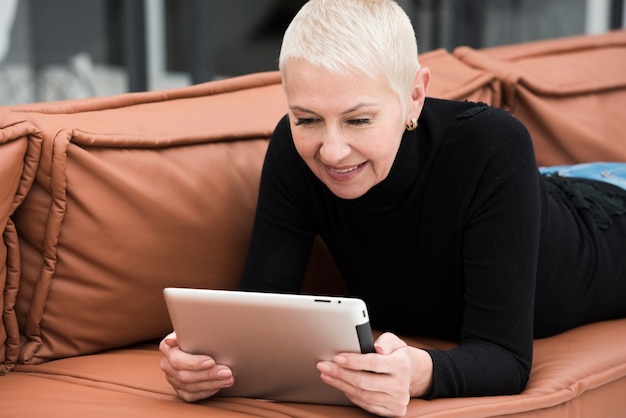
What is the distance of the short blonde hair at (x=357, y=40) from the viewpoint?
1454mm

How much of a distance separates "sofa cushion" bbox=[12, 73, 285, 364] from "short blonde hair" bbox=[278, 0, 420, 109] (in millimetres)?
404

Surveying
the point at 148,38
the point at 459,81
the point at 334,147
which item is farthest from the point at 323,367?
the point at 148,38

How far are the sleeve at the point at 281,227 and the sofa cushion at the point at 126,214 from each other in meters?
0.11

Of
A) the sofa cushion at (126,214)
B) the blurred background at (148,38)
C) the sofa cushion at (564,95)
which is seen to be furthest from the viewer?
the blurred background at (148,38)

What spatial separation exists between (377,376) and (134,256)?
0.61 m

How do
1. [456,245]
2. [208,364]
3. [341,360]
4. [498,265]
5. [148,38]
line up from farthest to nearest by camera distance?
1. [148,38]
2. [456,245]
3. [498,265]
4. [208,364]
5. [341,360]

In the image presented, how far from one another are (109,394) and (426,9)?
159 inches

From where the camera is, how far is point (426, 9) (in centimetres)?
524

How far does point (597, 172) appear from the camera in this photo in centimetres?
231

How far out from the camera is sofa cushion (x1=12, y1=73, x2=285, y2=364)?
169 cm

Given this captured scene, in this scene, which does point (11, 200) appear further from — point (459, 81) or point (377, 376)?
point (459, 81)

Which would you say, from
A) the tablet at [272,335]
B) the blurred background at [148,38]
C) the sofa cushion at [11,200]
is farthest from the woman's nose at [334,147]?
the blurred background at [148,38]

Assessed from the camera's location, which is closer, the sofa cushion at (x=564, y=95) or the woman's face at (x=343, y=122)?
the woman's face at (x=343, y=122)

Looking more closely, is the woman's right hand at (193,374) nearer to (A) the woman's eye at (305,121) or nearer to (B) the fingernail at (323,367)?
(B) the fingernail at (323,367)
